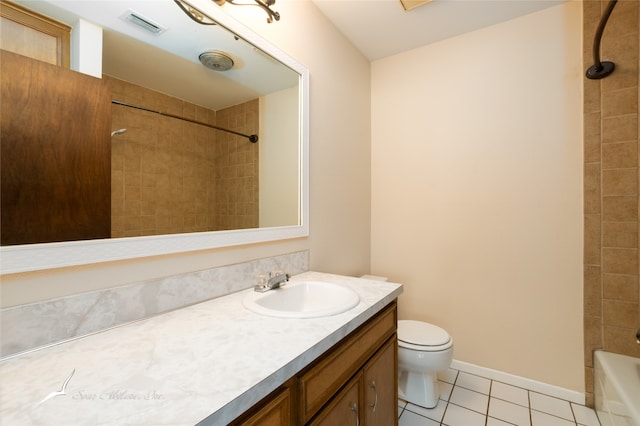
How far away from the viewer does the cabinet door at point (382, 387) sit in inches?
40.7

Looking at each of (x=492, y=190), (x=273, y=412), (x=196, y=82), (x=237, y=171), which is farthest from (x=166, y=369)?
(x=492, y=190)

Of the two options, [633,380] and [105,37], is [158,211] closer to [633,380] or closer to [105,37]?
[105,37]

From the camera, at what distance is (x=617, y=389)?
126 cm

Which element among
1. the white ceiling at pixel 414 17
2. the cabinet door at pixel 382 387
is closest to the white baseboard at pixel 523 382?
the cabinet door at pixel 382 387

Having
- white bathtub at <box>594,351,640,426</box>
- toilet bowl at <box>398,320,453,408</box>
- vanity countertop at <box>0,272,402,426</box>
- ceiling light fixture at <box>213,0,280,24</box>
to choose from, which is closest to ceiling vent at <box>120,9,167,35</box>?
ceiling light fixture at <box>213,0,280,24</box>

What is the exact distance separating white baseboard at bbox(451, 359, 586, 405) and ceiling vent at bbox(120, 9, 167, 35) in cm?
255

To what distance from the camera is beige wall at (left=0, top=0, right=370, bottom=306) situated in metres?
0.93

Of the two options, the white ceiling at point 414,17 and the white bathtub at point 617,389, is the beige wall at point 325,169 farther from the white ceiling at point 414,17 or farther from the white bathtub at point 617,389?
the white bathtub at point 617,389

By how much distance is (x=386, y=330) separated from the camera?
118 centimetres

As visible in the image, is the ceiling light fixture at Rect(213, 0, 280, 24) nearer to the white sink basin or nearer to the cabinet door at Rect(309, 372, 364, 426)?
the white sink basin

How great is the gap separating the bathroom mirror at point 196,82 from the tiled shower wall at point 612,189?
167 centimetres

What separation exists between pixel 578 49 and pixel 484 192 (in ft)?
3.17

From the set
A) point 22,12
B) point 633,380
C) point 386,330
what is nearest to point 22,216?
point 22,12

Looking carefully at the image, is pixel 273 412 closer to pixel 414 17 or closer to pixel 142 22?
pixel 142 22
